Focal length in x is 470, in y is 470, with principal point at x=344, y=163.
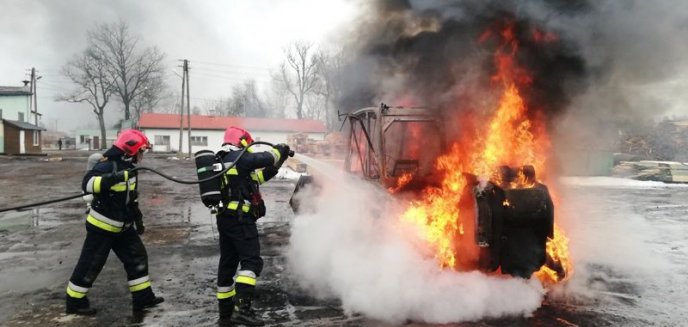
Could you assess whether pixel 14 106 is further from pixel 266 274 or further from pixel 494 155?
pixel 494 155

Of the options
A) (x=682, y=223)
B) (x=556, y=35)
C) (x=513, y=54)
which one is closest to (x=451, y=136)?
(x=513, y=54)

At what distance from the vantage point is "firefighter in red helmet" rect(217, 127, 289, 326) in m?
4.14

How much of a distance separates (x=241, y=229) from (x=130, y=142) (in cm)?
145

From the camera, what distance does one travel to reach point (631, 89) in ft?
17.8

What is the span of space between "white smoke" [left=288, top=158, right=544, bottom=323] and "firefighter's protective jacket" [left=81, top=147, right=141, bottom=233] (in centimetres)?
198

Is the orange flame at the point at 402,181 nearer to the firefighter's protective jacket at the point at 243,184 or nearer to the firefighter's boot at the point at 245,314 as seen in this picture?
the firefighter's protective jacket at the point at 243,184

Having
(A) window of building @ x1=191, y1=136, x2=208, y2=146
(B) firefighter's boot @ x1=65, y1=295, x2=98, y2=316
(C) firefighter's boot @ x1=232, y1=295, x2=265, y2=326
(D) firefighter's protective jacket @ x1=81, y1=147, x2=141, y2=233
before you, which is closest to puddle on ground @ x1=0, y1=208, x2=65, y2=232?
(B) firefighter's boot @ x1=65, y1=295, x2=98, y2=316

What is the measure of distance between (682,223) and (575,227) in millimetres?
3134

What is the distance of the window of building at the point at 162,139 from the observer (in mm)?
46469

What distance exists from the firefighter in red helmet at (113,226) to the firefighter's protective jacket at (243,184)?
3.24 ft

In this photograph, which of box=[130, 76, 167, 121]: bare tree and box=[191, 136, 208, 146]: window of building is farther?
box=[130, 76, 167, 121]: bare tree

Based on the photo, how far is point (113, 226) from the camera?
174 inches

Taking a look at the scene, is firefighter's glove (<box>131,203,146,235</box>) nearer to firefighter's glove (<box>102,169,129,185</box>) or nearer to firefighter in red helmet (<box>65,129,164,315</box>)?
firefighter in red helmet (<box>65,129,164,315</box>)

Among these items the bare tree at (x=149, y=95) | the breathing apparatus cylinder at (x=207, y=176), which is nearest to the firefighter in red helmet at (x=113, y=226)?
→ the breathing apparatus cylinder at (x=207, y=176)
